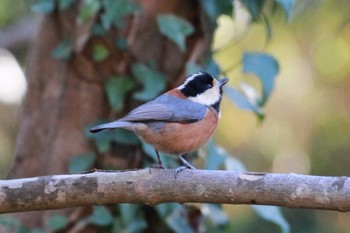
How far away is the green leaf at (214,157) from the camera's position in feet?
13.5

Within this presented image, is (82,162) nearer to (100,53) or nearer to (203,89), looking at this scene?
(100,53)

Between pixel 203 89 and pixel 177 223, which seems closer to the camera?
pixel 203 89

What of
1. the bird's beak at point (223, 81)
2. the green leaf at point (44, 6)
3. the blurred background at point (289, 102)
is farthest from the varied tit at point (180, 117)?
the blurred background at point (289, 102)

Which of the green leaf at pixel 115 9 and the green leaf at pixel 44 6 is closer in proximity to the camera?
the green leaf at pixel 115 9

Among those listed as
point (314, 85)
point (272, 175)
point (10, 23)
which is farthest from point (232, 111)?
point (272, 175)

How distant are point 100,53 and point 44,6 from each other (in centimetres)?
38

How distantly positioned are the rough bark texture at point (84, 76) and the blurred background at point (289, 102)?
184 cm

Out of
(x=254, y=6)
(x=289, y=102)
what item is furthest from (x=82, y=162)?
(x=289, y=102)

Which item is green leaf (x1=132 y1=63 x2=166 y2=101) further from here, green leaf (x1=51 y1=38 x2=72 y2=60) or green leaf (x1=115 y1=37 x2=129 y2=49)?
green leaf (x1=51 y1=38 x2=72 y2=60)

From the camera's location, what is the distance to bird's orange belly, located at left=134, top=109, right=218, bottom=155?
12.5 ft

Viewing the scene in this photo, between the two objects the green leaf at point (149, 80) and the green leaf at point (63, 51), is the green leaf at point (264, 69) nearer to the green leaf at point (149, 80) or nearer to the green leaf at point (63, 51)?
the green leaf at point (149, 80)

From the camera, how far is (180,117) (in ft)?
12.8

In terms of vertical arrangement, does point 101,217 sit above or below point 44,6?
below

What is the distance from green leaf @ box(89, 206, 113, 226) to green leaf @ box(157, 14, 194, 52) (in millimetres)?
910
